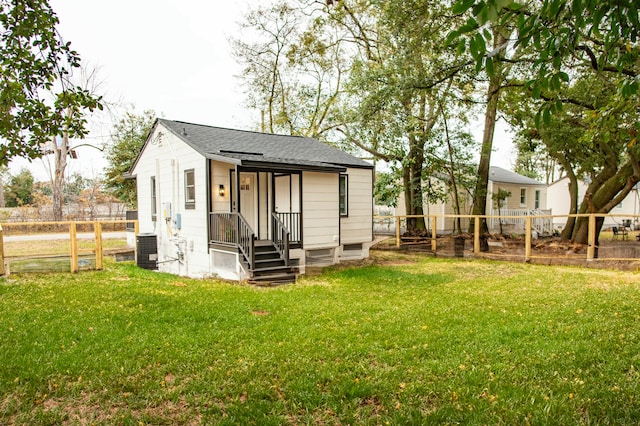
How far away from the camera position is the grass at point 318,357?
3.23m

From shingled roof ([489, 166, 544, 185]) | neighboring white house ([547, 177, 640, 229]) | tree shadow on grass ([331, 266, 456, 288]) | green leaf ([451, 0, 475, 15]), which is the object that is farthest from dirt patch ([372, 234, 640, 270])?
neighboring white house ([547, 177, 640, 229])

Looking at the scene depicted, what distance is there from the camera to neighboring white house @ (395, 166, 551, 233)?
24.3 m

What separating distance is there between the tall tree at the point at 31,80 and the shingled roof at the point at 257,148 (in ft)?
16.2

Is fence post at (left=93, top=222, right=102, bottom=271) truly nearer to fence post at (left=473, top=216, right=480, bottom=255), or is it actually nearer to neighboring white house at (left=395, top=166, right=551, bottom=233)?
fence post at (left=473, top=216, right=480, bottom=255)

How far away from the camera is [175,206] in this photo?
11914 mm

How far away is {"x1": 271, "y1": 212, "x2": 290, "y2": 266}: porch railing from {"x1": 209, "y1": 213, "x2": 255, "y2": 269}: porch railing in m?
0.95

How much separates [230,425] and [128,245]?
13.8 metres

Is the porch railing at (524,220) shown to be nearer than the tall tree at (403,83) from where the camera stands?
No

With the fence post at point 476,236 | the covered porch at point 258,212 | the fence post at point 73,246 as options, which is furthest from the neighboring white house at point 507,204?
the fence post at point 73,246

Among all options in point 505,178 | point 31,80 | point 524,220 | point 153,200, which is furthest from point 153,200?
point 505,178

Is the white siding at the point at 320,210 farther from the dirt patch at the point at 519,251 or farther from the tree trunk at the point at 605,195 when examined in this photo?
the tree trunk at the point at 605,195

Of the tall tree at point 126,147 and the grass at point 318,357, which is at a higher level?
the tall tree at point 126,147

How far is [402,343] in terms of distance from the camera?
4699 mm

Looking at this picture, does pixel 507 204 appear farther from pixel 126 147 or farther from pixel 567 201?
pixel 126 147
